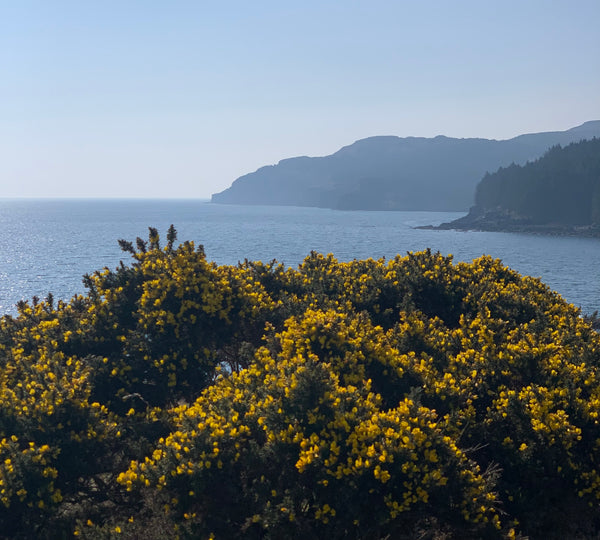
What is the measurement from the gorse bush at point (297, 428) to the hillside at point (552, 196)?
14244 centimetres

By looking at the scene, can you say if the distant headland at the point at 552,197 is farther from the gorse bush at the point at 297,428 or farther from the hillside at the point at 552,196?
the gorse bush at the point at 297,428

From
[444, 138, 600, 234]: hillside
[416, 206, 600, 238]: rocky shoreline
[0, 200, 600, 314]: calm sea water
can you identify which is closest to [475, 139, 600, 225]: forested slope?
[444, 138, 600, 234]: hillside

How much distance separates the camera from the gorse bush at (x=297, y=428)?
8.67 m

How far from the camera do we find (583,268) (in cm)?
8838

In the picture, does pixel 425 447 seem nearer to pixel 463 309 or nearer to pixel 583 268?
pixel 463 309

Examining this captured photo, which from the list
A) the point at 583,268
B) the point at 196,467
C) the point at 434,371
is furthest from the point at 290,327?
the point at 583,268

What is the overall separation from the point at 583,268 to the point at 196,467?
307ft

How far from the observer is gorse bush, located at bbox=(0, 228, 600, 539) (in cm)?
867

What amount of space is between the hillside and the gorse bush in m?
142

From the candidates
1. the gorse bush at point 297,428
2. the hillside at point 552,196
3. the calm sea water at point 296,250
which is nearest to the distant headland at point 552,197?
the hillside at point 552,196

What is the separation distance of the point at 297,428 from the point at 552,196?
521 ft

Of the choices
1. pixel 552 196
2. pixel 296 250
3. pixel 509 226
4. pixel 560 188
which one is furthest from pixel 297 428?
pixel 509 226

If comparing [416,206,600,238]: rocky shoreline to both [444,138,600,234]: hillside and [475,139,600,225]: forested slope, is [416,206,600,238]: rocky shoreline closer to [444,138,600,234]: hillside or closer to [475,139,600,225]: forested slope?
[444,138,600,234]: hillside

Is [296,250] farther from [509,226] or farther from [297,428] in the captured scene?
→ [297,428]
